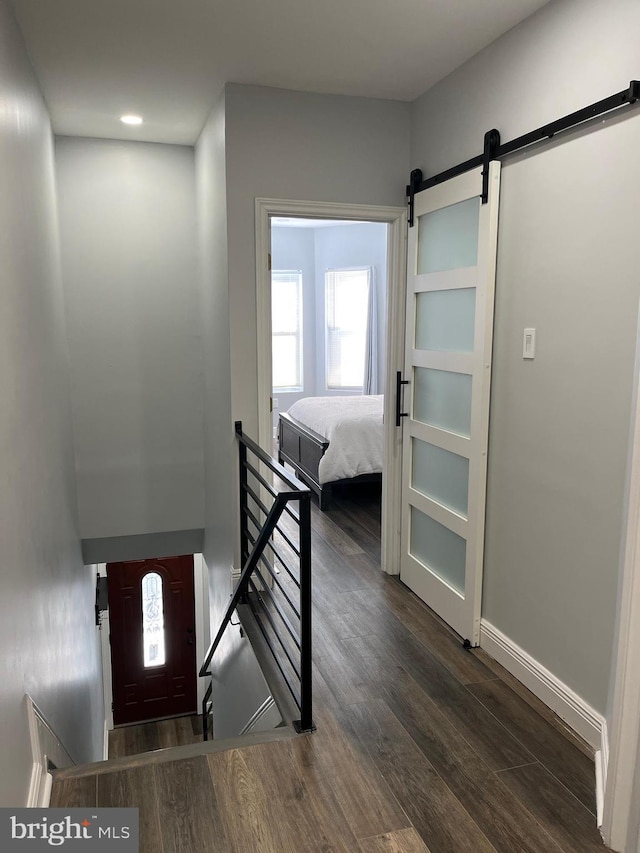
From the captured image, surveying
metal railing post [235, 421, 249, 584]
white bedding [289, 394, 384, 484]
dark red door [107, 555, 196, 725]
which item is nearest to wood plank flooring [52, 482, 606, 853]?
metal railing post [235, 421, 249, 584]

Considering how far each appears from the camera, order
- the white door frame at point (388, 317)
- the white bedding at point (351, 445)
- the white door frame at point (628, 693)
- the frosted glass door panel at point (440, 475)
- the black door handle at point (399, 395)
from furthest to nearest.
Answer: the white bedding at point (351, 445), the black door handle at point (399, 395), the white door frame at point (388, 317), the frosted glass door panel at point (440, 475), the white door frame at point (628, 693)

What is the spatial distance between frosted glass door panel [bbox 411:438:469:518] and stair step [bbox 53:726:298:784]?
4.48 ft

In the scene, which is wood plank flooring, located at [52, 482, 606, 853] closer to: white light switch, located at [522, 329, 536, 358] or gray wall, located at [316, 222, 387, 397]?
white light switch, located at [522, 329, 536, 358]

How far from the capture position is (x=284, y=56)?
296 centimetres

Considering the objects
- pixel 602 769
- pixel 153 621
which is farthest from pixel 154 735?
pixel 602 769

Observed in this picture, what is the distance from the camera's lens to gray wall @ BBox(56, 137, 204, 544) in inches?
177

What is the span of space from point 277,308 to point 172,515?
4.44 meters

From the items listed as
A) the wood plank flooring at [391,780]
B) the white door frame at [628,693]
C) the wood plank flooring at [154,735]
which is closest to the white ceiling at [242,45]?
the white door frame at [628,693]

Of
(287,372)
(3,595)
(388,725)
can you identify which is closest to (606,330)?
(388,725)

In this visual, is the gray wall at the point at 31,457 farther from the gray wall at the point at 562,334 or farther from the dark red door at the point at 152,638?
the dark red door at the point at 152,638

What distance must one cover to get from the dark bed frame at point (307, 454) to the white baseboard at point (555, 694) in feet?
8.06

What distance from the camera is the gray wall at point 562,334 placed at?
2.17 m

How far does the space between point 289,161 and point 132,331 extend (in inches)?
74.7

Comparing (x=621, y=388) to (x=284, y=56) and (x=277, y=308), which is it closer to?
(x=284, y=56)
